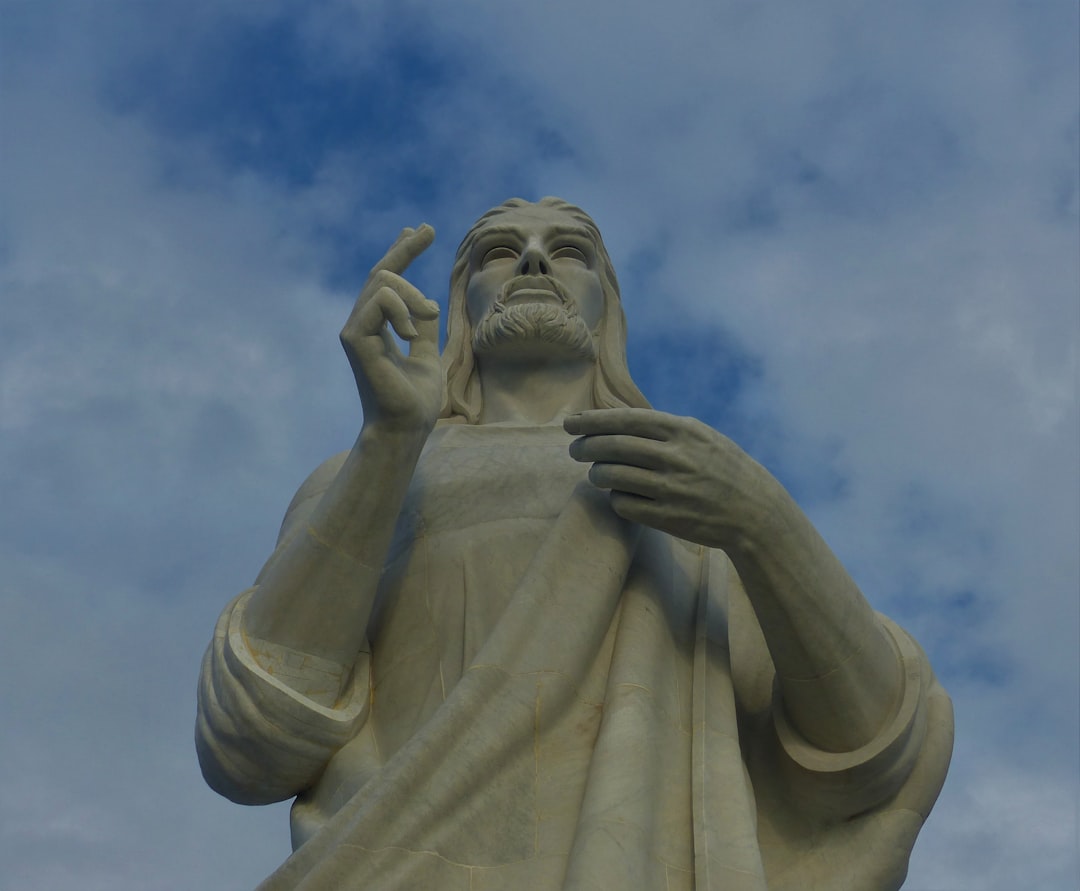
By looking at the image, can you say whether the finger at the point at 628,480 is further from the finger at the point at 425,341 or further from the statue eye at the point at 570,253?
the statue eye at the point at 570,253

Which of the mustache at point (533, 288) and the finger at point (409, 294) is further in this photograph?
the mustache at point (533, 288)

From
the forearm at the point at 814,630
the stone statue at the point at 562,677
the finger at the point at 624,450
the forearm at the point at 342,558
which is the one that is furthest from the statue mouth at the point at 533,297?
the forearm at the point at 814,630

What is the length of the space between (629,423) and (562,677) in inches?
47.1

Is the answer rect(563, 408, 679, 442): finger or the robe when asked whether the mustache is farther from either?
rect(563, 408, 679, 442): finger

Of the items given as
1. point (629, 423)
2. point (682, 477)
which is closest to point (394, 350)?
point (629, 423)

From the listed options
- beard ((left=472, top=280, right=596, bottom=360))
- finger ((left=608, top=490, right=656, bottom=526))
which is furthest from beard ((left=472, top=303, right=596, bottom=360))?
finger ((left=608, top=490, right=656, bottom=526))

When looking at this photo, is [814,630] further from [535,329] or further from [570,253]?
[570,253]

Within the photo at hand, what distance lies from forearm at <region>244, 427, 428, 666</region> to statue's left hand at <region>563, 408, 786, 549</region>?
95 cm

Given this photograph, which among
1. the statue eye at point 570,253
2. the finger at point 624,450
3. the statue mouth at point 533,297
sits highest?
the statue eye at point 570,253

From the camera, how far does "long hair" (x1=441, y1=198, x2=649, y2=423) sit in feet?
38.8

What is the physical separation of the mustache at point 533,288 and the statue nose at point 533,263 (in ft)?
0.17

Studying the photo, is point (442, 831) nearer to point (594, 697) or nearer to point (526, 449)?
point (594, 697)

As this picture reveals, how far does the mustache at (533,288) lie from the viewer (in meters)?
11.5

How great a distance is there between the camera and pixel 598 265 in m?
12.2
